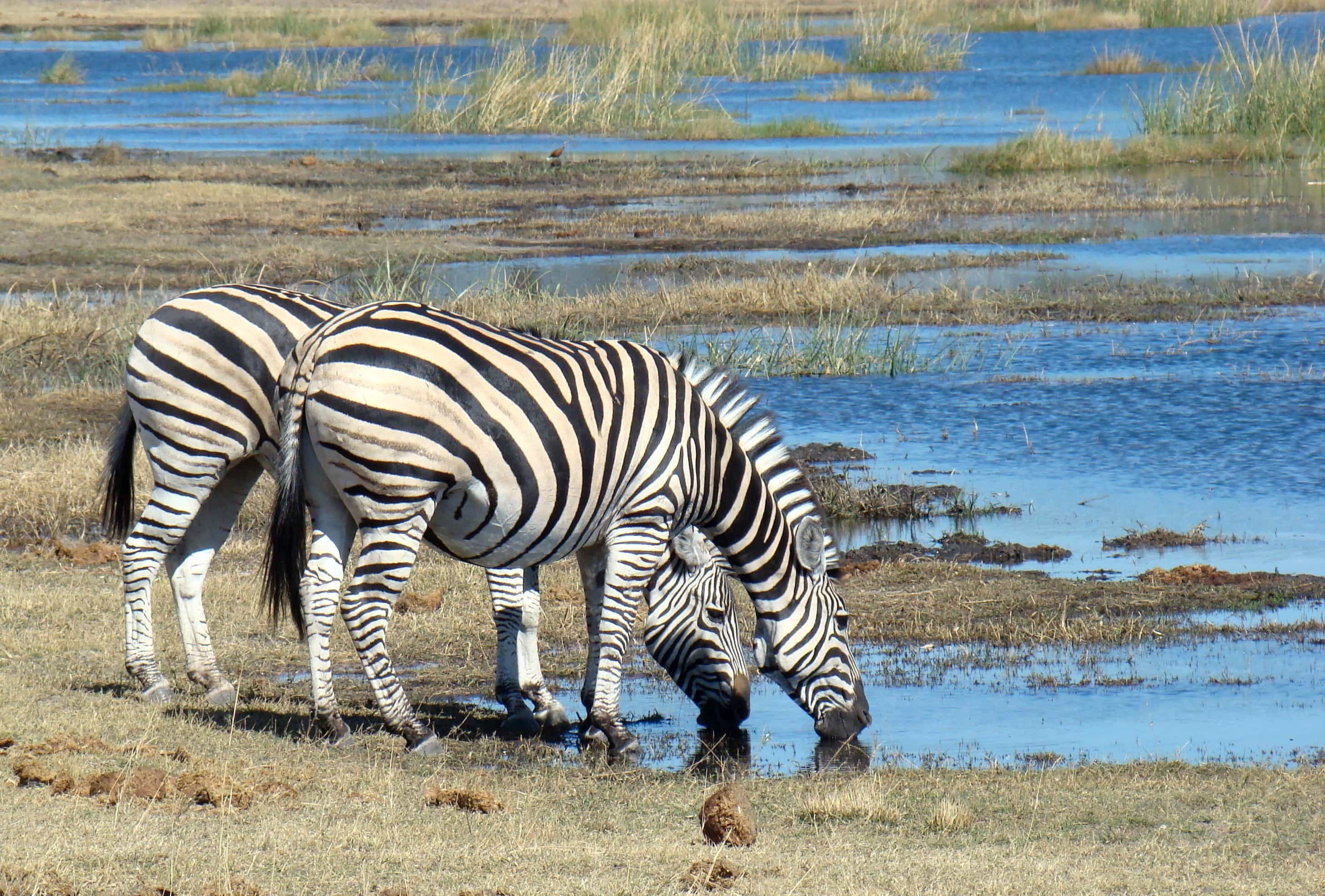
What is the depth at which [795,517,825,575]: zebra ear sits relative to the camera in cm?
693

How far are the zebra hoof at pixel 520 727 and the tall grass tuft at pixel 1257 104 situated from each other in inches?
935

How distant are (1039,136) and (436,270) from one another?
13465mm

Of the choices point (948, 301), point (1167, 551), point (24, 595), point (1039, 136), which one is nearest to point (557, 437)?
point (24, 595)

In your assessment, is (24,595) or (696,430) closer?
(696,430)

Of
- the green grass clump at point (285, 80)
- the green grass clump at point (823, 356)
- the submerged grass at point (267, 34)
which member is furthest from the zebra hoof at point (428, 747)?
the submerged grass at point (267, 34)

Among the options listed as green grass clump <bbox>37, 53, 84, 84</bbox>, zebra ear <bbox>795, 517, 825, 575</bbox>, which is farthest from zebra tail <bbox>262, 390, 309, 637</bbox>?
green grass clump <bbox>37, 53, 84, 84</bbox>

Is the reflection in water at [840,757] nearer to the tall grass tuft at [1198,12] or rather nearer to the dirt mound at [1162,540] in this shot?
the dirt mound at [1162,540]

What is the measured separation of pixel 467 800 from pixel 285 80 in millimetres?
44855

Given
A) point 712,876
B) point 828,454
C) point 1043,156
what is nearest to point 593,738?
point 712,876

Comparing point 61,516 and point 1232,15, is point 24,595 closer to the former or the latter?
point 61,516

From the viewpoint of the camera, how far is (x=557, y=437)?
250 inches

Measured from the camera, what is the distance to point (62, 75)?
5022cm

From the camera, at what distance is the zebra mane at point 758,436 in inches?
276

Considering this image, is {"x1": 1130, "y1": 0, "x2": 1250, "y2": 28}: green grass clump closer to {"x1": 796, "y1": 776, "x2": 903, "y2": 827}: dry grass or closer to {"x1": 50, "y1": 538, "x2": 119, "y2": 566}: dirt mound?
{"x1": 50, "y1": 538, "x2": 119, "y2": 566}: dirt mound
